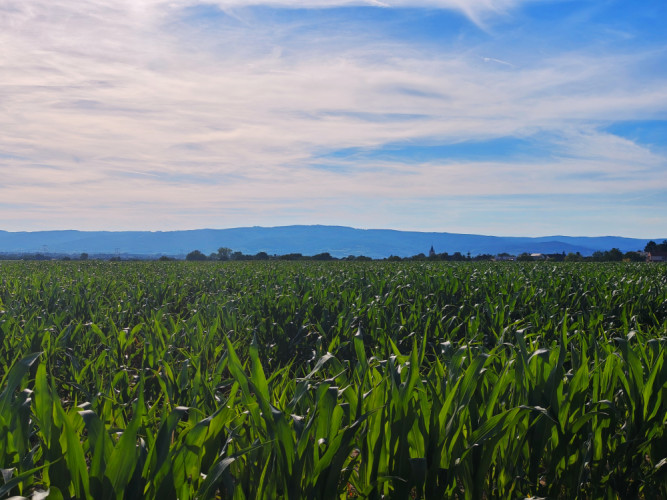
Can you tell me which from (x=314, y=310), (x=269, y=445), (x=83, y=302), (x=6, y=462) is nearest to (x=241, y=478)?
(x=269, y=445)

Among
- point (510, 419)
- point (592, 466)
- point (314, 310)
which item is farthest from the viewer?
point (314, 310)

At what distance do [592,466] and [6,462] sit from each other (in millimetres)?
2943

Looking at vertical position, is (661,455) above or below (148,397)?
above

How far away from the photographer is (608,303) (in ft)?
29.6

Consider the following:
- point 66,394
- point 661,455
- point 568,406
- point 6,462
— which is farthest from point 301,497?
point 66,394

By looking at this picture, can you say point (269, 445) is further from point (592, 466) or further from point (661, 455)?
point (661, 455)

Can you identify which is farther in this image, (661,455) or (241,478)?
(661,455)

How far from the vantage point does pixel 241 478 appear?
240 cm

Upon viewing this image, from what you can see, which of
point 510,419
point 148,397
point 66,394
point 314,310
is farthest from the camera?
point 314,310

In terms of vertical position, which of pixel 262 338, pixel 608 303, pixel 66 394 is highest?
pixel 608 303

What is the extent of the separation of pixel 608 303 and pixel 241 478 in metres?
8.44

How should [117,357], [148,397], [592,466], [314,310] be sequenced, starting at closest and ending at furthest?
[592,466] < [148,397] < [117,357] < [314,310]

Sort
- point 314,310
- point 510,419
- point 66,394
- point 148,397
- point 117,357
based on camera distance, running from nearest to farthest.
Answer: point 510,419
point 148,397
point 66,394
point 117,357
point 314,310

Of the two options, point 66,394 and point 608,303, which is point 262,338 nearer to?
point 66,394
